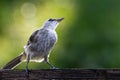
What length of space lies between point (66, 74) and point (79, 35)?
4282 millimetres

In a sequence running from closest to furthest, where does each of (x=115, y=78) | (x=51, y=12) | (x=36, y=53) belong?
(x=115, y=78), (x=36, y=53), (x=51, y=12)

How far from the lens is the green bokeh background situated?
8.41 metres

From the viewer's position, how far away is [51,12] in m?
9.07

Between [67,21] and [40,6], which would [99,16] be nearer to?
[67,21]

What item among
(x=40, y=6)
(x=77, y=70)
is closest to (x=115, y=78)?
(x=77, y=70)

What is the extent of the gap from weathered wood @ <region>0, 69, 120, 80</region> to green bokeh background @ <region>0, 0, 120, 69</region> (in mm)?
3821

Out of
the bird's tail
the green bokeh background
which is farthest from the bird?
the green bokeh background

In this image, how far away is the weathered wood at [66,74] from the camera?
4.29 meters

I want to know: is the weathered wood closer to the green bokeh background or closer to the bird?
the bird

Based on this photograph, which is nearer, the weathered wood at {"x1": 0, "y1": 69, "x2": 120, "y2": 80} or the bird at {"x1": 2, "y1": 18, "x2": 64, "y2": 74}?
the weathered wood at {"x1": 0, "y1": 69, "x2": 120, "y2": 80}

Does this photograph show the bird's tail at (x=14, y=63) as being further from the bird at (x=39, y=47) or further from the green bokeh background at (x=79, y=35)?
the green bokeh background at (x=79, y=35)

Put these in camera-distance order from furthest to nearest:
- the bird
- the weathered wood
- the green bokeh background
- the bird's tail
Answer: the green bokeh background, the bird, the bird's tail, the weathered wood

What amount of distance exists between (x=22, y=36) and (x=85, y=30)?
1.00 m

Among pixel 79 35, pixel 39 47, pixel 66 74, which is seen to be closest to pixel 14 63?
pixel 39 47
